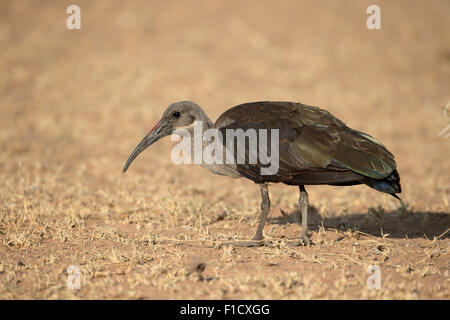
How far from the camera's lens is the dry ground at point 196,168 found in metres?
4.63

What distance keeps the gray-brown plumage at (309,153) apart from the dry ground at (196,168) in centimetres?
66

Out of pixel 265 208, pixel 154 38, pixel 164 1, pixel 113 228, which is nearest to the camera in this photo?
pixel 265 208

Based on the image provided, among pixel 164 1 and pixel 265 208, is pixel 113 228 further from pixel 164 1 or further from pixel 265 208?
pixel 164 1

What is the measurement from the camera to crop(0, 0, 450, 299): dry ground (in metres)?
4.63

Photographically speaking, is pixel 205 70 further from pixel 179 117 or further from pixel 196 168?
pixel 179 117

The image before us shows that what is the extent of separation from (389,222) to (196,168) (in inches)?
166

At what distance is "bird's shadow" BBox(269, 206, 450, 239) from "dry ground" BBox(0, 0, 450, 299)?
3cm

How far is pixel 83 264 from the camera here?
15.8 ft

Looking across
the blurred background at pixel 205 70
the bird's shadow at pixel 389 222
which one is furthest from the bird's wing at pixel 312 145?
the blurred background at pixel 205 70

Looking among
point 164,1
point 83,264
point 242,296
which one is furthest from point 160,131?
point 164,1

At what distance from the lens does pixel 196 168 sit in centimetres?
1000

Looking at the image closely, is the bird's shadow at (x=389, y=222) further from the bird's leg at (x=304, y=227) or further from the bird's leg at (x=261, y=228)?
the bird's leg at (x=261, y=228)

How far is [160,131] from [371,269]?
245cm

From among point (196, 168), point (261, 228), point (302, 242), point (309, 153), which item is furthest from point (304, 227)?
point (196, 168)
